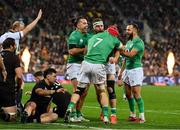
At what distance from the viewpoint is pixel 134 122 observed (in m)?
15.5

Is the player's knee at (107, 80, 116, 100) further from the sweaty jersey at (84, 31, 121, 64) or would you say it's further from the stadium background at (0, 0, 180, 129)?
the stadium background at (0, 0, 180, 129)

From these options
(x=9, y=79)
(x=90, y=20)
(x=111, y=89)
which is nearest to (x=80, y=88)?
(x=111, y=89)

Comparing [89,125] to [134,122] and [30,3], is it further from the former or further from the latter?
[30,3]

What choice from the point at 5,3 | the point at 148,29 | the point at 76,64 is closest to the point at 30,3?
the point at 5,3

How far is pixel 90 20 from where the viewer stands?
51.2m

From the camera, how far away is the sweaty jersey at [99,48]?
1473 cm

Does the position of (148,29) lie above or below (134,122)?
above

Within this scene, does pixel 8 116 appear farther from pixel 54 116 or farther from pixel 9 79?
pixel 54 116

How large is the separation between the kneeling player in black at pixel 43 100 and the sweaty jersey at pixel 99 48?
3.22 ft

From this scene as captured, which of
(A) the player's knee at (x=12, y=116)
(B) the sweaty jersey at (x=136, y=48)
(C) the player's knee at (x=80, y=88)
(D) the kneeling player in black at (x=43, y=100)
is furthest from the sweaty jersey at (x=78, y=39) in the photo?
(A) the player's knee at (x=12, y=116)

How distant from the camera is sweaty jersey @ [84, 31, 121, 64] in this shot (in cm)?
1473

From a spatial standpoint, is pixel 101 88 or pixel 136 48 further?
pixel 136 48

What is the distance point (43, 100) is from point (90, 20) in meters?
36.4

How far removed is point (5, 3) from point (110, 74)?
35277mm
